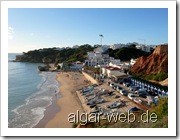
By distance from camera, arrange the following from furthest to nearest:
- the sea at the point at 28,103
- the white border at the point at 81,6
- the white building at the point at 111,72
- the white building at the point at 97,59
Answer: the white building at the point at 97,59
the white building at the point at 111,72
the sea at the point at 28,103
the white border at the point at 81,6

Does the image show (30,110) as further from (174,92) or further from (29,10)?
(174,92)

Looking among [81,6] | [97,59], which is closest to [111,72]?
[97,59]

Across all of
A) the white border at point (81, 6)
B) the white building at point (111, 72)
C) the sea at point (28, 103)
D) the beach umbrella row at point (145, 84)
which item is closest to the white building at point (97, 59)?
the white building at point (111, 72)

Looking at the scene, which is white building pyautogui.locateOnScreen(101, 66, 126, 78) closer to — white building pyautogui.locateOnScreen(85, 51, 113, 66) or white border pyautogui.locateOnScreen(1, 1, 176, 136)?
white building pyautogui.locateOnScreen(85, 51, 113, 66)

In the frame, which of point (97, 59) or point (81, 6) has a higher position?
point (81, 6)

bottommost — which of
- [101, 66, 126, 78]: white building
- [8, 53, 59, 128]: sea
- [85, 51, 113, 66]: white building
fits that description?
[8, 53, 59, 128]: sea

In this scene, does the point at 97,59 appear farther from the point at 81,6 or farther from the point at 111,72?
the point at 81,6

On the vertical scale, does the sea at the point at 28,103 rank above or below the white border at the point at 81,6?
below

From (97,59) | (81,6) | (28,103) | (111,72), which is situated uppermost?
(81,6)

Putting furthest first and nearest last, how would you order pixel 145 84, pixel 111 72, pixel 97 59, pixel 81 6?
pixel 97 59, pixel 111 72, pixel 145 84, pixel 81 6

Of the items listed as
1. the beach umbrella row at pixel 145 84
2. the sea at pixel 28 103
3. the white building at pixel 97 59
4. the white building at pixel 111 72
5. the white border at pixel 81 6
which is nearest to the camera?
the white border at pixel 81 6

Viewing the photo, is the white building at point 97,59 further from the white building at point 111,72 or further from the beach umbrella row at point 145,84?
the beach umbrella row at point 145,84

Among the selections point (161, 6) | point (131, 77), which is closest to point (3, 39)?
point (161, 6)

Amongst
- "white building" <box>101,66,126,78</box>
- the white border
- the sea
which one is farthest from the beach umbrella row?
the white border
